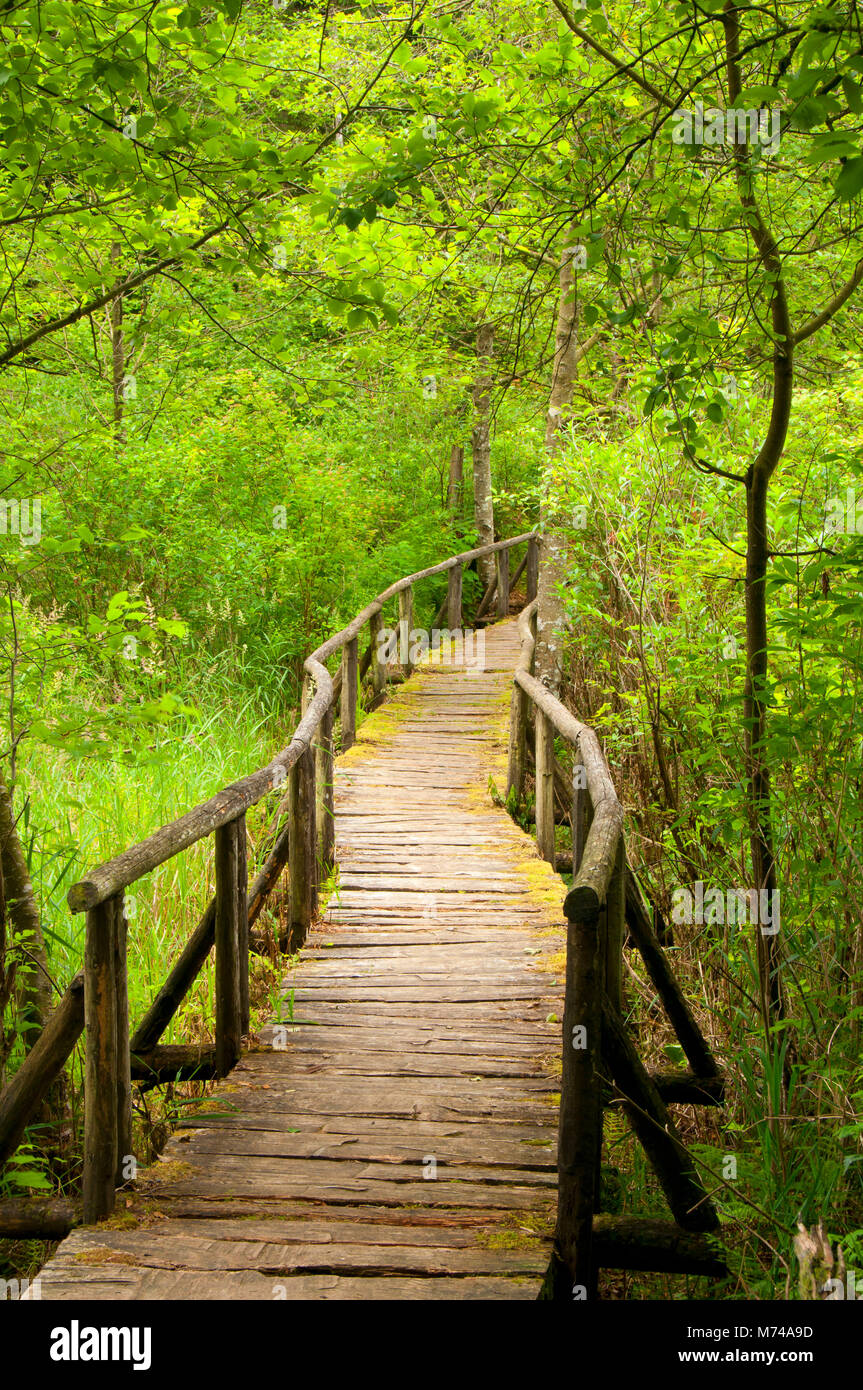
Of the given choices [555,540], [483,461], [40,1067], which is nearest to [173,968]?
[40,1067]

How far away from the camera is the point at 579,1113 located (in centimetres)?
299

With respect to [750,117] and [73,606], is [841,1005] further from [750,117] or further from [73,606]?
[73,606]

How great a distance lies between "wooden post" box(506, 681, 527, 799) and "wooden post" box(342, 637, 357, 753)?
4.96 ft

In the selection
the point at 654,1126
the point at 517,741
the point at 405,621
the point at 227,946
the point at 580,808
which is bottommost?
the point at 654,1126

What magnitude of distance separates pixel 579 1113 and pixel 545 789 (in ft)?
13.8

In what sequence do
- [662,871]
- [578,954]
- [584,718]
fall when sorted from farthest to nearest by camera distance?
1. [584,718]
2. [662,871]
3. [578,954]

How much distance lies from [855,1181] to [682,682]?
273cm

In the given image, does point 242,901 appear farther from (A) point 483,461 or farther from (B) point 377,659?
(A) point 483,461

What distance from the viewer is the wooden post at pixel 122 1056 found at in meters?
3.17

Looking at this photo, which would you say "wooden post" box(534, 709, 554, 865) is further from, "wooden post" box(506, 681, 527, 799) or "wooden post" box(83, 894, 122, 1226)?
"wooden post" box(83, 894, 122, 1226)

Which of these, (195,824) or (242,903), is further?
(242,903)

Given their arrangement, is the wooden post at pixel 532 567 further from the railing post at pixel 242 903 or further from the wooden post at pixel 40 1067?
the wooden post at pixel 40 1067
